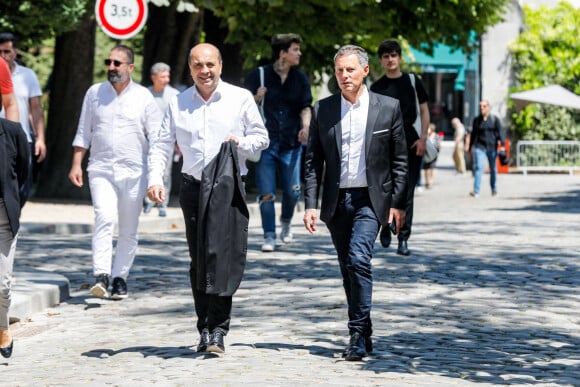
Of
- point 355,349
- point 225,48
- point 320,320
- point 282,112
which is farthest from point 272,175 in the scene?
point 225,48

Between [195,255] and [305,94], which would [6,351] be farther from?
[305,94]

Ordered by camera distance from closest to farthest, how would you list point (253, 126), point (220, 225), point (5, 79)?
point (220, 225), point (253, 126), point (5, 79)

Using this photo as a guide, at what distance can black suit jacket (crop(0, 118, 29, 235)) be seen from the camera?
7863 millimetres

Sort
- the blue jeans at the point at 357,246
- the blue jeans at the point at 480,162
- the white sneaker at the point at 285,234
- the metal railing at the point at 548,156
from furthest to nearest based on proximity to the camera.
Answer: the metal railing at the point at 548,156 → the blue jeans at the point at 480,162 → the white sneaker at the point at 285,234 → the blue jeans at the point at 357,246

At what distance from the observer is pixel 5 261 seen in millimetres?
7941

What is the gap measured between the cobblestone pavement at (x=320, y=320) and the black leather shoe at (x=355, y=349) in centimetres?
6

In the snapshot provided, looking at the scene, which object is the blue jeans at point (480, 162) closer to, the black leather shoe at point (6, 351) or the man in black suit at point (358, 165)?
the man in black suit at point (358, 165)

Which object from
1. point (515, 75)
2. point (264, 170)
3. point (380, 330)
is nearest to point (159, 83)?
point (264, 170)

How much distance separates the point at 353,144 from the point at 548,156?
32416mm

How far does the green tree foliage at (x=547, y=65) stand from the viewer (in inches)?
1581

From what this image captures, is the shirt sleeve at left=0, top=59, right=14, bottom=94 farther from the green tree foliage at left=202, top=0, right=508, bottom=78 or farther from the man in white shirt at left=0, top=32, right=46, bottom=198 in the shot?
the green tree foliage at left=202, top=0, right=508, bottom=78

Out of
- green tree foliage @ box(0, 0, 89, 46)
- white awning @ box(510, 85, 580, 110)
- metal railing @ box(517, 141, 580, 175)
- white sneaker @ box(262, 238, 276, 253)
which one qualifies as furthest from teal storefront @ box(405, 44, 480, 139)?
white sneaker @ box(262, 238, 276, 253)

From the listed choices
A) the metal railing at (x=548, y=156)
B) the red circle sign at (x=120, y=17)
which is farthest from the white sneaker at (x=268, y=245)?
the metal railing at (x=548, y=156)

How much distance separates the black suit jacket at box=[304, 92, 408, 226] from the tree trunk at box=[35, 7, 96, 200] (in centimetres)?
1534
